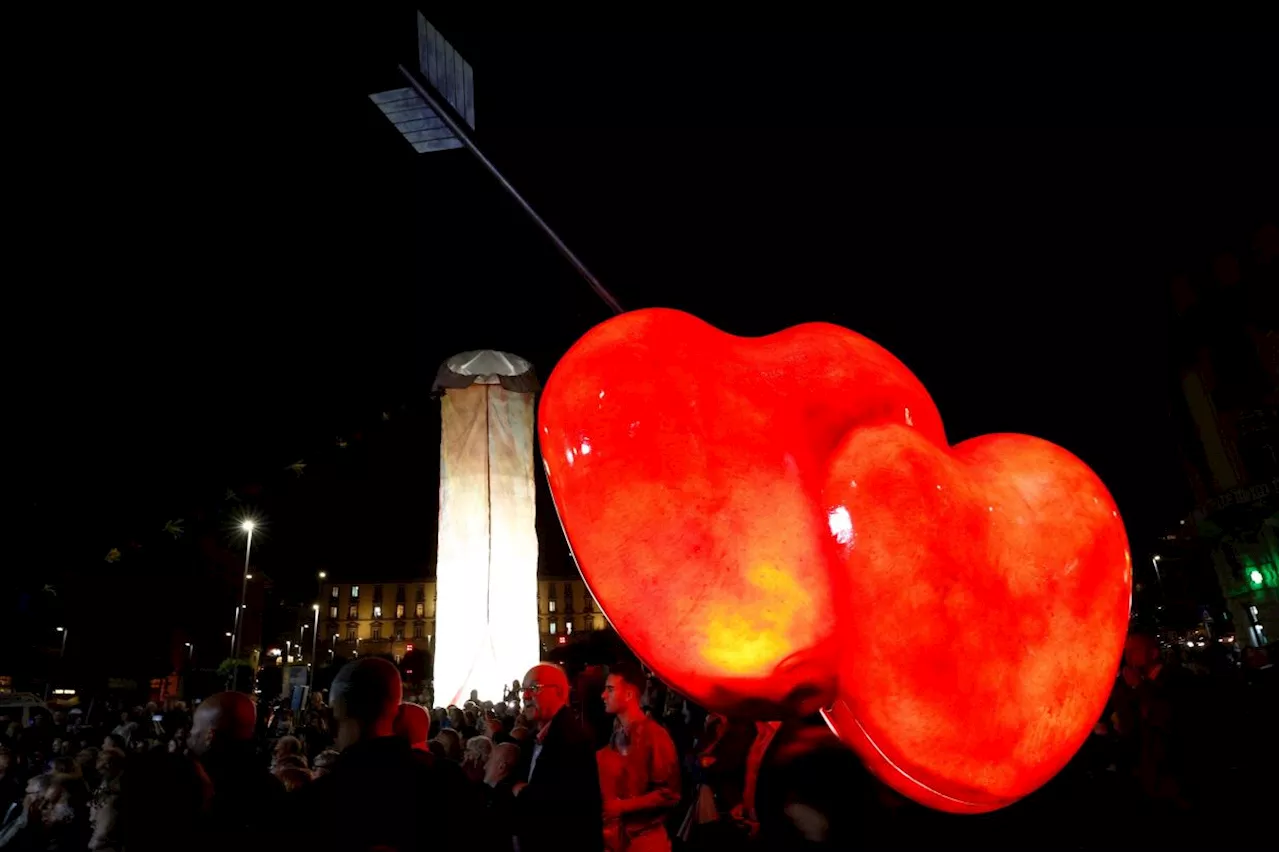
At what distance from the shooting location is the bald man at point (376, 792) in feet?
8.55

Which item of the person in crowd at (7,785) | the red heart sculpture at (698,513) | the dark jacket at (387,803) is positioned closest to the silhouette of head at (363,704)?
the dark jacket at (387,803)

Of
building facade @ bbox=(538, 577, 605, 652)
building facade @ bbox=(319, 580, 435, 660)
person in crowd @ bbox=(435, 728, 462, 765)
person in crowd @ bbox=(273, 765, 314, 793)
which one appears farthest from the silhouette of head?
building facade @ bbox=(319, 580, 435, 660)

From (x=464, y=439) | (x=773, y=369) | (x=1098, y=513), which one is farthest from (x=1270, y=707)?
(x=464, y=439)

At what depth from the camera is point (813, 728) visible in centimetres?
203

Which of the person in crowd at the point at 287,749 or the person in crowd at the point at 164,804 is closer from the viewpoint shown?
the person in crowd at the point at 164,804

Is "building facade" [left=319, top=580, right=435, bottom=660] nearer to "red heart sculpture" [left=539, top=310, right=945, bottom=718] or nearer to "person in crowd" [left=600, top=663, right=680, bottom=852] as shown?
"person in crowd" [left=600, top=663, right=680, bottom=852]

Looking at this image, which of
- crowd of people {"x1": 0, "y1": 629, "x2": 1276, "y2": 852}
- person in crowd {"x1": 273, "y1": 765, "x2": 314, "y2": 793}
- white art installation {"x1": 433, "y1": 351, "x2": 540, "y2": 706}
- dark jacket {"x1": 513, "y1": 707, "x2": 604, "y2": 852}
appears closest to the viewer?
crowd of people {"x1": 0, "y1": 629, "x2": 1276, "y2": 852}

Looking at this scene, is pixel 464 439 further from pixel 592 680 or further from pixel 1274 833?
pixel 1274 833

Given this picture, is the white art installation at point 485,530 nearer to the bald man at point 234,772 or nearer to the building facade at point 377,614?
the bald man at point 234,772

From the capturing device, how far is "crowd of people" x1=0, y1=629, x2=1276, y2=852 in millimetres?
2113

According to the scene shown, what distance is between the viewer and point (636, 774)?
482 cm

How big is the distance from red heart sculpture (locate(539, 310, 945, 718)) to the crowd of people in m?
0.62

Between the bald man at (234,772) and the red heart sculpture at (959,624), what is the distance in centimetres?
320

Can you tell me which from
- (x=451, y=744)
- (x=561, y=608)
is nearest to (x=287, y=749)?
(x=451, y=744)
